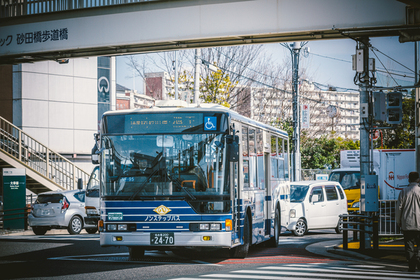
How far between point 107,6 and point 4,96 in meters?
15.4

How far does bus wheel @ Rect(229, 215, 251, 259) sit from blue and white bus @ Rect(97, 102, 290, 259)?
70 centimetres

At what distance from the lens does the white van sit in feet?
64.2

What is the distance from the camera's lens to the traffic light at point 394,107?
13.9 meters

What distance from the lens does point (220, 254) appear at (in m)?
13.7

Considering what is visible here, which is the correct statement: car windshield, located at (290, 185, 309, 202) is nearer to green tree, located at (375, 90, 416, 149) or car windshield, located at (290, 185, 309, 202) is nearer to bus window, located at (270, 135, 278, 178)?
bus window, located at (270, 135, 278, 178)

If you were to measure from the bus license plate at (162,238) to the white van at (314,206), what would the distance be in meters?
9.18

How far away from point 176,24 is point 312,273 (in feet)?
26.0

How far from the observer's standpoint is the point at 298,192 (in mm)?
20250

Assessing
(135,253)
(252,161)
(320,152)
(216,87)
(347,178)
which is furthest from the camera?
(320,152)

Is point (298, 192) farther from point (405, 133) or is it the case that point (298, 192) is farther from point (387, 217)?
point (405, 133)

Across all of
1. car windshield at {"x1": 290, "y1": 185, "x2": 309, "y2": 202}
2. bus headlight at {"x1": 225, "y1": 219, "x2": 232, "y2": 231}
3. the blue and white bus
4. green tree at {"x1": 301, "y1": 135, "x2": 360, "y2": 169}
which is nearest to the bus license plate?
the blue and white bus

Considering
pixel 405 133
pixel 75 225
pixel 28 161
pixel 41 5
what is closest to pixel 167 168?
pixel 41 5

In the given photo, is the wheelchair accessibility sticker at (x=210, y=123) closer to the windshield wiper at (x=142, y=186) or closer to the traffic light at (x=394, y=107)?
the windshield wiper at (x=142, y=186)

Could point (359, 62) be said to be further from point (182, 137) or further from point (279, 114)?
point (279, 114)
